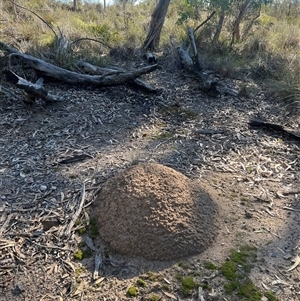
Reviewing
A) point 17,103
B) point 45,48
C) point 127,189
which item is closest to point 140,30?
point 45,48

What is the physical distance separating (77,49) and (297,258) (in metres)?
4.90

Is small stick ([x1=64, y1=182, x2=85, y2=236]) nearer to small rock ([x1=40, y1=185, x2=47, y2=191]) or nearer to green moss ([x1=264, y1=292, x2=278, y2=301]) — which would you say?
small rock ([x1=40, y1=185, x2=47, y2=191])

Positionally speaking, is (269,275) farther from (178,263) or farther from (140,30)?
(140,30)

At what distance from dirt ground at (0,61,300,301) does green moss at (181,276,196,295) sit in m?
0.03

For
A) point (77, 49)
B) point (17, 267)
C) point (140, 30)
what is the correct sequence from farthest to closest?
point (140, 30) < point (77, 49) < point (17, 267)

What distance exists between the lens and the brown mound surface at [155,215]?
219 cm

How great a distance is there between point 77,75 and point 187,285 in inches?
135

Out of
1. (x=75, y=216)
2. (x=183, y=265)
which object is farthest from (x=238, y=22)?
(x=183, y=265)

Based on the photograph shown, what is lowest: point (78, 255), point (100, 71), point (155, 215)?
point (78, 255)

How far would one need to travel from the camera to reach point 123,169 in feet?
9.52

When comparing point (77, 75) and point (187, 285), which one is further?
point (77, 75)

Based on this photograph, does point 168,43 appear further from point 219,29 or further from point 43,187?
point 43,187

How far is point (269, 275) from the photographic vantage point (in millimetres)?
2072

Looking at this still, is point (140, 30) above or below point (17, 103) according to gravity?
above
